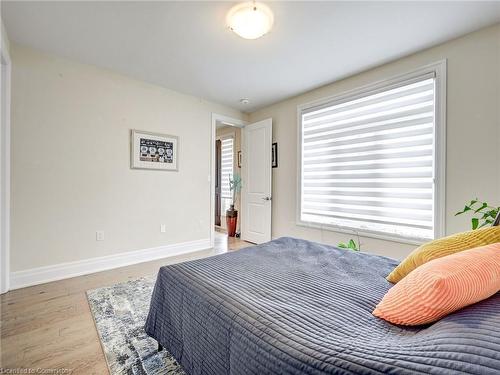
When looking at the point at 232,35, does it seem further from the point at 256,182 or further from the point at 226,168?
the point at 226,168

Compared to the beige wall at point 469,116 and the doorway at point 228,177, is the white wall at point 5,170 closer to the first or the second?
the doorway at point 228,177

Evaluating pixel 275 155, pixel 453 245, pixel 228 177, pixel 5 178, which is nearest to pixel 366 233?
pixel 275 155

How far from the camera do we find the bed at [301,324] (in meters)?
0.61

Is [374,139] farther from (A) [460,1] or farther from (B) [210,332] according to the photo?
(B) [210,332]

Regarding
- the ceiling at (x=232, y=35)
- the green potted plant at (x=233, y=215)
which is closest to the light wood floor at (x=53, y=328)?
the green potted plant at (x=233, y=215)

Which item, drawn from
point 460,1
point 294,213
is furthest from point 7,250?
point 460,1

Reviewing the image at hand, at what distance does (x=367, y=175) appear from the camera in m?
2.99

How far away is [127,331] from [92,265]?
5.20 feet

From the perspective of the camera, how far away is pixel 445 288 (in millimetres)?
750

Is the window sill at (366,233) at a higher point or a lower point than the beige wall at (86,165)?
lower

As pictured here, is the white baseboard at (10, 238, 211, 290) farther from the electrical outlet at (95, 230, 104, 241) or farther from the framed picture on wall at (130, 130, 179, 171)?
the framed picture on wall at (130, 130, 179, 171)

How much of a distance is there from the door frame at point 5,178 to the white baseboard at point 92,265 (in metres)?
0.14

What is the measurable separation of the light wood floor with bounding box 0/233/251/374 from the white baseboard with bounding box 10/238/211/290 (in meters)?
0.10

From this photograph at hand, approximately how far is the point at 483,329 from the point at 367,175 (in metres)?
2.56
